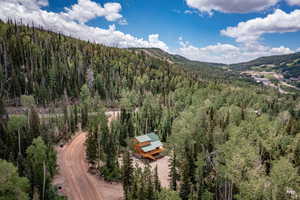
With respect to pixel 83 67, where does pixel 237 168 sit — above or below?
below

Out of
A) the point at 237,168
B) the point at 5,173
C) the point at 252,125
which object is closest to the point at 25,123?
the point at 5,173

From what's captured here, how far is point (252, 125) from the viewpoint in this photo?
5428 centimetres

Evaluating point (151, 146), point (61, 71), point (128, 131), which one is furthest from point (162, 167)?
point (61, 71)

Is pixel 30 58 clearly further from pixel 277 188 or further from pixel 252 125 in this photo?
pixel 277 188

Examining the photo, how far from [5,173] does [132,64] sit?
12426cm

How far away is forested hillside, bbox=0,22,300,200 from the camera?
30969 mm

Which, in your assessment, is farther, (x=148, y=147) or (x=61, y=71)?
(x=61, y=71)

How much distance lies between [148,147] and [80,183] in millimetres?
21885

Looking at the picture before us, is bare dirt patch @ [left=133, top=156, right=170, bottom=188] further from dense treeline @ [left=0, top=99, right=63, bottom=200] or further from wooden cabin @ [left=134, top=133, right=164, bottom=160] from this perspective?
dense treeline @ [left=0, top=99, right=63, bottom=200]

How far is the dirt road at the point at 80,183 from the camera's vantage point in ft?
116

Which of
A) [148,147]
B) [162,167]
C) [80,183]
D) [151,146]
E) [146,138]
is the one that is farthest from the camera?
[146,138]

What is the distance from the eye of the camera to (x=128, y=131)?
63.4 meters

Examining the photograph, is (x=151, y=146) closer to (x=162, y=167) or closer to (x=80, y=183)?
(x=162, y=167)

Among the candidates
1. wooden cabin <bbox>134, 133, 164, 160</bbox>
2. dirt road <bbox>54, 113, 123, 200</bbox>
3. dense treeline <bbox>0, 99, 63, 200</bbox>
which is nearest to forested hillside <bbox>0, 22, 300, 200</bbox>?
dense treeline <bbox>0, 99, 63, 200</bbox>
